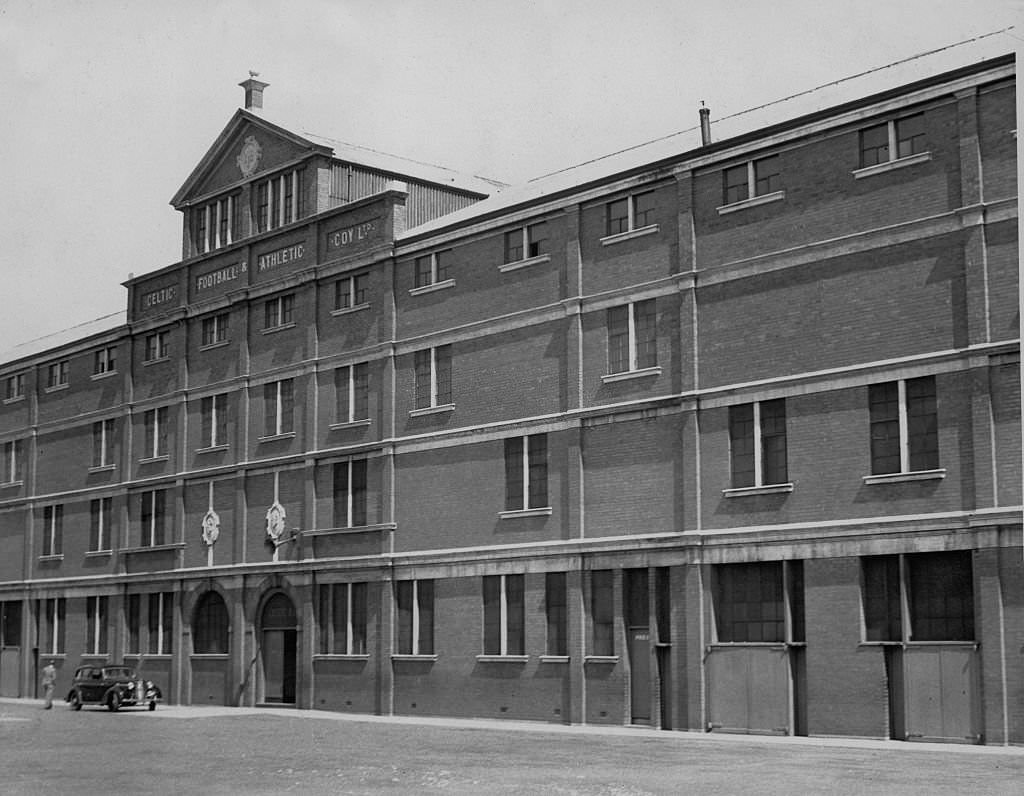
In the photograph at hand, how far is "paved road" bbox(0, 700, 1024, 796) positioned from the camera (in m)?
23.0

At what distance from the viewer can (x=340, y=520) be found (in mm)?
48062

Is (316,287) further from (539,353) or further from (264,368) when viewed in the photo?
(539,353)

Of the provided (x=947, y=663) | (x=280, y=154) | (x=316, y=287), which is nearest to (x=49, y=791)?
(x=947, y=663)

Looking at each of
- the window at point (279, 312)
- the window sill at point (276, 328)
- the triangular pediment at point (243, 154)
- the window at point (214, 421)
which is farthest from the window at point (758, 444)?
the window at point (214, 421)

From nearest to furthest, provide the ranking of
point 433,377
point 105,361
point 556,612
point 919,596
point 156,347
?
point 919,596 < point 556,612 < point 433,377 < point 156,347 < point 105,361

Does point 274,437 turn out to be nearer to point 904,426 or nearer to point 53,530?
point 53,530

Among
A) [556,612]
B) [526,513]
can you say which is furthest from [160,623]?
[556,612]

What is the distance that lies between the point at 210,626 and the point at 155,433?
27.7 feet

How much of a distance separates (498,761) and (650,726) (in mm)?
10114

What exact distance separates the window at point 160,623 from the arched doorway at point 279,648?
223 inches

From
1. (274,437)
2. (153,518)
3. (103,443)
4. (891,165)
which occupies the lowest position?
(153,518)

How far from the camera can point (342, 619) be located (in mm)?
47406

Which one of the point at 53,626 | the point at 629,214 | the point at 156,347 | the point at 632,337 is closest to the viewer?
the point at 632,337

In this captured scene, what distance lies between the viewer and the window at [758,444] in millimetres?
35250
